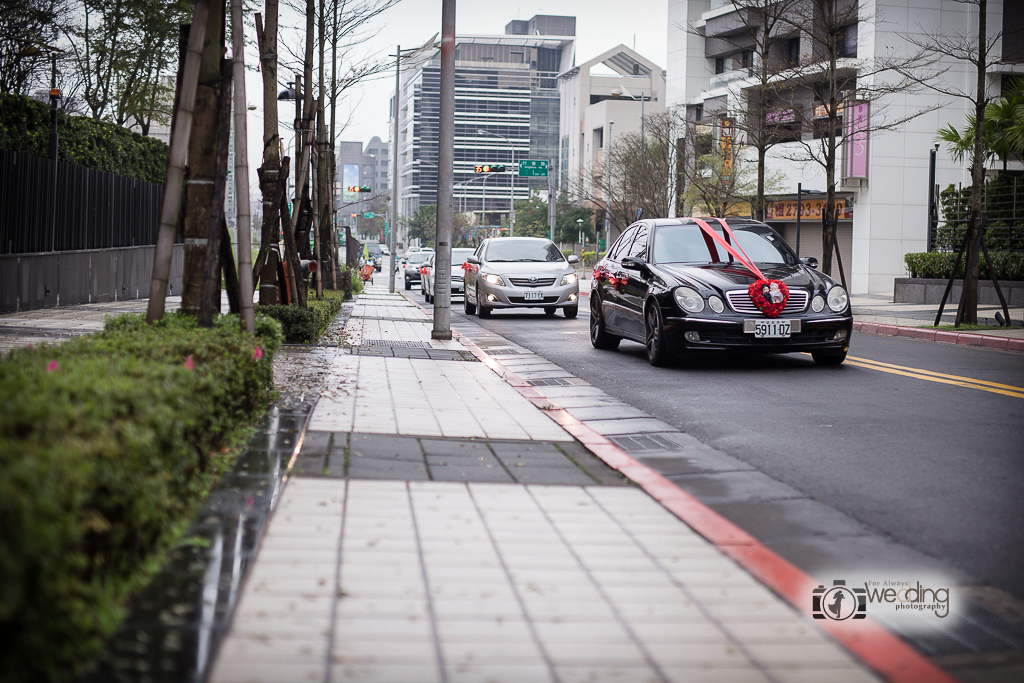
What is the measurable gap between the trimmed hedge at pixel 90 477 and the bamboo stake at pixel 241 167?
2.94 m

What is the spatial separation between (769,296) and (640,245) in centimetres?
250

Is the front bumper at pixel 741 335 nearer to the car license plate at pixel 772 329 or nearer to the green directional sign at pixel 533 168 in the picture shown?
the car license plate at pixel 772 329

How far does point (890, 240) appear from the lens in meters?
41.7

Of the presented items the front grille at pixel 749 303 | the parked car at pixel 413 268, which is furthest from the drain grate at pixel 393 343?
the parked car at pixel 413 268

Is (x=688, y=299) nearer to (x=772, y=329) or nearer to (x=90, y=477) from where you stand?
(x=772, y=329)

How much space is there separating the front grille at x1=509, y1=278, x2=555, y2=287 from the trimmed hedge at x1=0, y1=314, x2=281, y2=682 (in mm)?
14813

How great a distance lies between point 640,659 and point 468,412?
483cm

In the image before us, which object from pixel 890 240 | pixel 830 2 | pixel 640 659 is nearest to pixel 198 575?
pixel 640 659

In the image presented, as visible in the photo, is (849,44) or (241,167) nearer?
(241,167)

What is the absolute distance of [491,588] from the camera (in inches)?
138

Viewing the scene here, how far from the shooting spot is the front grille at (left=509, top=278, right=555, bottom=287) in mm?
20109

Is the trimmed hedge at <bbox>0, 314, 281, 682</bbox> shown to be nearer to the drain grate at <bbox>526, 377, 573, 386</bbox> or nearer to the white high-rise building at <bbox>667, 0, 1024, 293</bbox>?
the drain grate at <bbox>526, 377, 573, 386</bbox>

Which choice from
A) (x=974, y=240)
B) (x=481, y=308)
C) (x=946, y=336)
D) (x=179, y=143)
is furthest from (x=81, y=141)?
(x=974, y=240)

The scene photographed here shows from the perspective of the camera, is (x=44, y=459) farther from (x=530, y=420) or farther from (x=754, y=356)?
(x=754, y=356)
